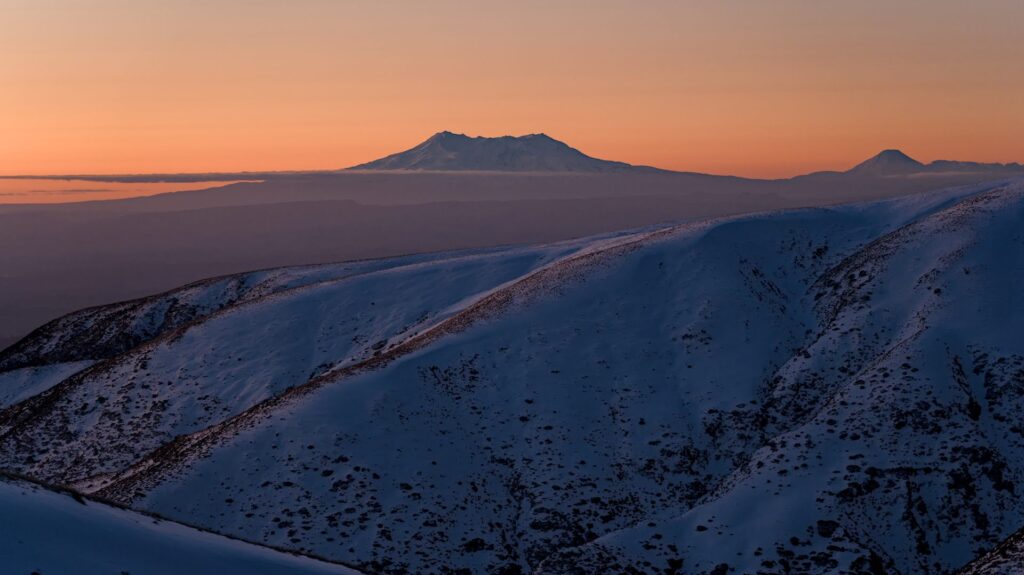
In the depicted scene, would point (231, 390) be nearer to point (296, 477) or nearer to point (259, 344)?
point (259, 344)

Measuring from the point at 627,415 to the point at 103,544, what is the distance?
34117 millimetres

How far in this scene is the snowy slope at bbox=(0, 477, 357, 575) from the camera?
19922mm

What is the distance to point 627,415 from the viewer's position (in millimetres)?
51344

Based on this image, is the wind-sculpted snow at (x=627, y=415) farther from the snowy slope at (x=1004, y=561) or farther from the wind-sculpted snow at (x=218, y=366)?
the snowy slope at (x=1004, y=561)

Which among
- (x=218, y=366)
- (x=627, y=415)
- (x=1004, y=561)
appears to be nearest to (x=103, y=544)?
(x=1004, y=561)

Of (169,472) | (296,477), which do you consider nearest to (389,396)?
(296,477)

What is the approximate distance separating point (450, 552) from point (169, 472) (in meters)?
16.0

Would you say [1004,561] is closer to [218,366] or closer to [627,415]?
[627,415]

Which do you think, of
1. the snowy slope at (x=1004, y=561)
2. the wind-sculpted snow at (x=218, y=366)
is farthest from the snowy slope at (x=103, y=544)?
the wind-sculpted snow at (x=218, y=366)

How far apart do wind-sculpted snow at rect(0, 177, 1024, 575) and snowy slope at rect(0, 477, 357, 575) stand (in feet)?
48.6

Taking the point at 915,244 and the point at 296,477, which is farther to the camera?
the point at 915,244

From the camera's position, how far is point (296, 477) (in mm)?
44938

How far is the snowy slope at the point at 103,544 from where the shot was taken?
1992cm

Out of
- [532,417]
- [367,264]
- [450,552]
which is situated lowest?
[450,552]
